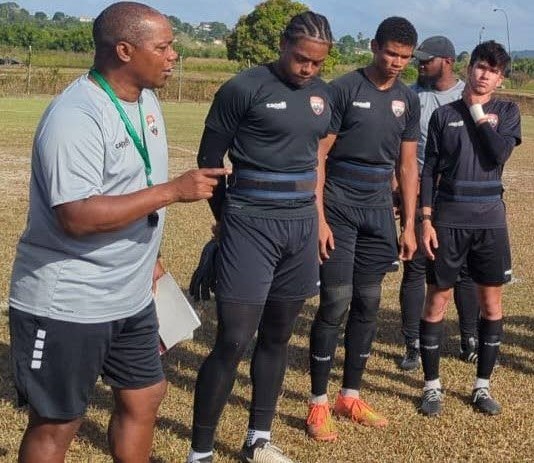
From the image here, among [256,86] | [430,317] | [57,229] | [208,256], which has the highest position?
[256,86]

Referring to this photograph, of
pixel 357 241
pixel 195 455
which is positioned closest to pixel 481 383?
pixel 357 241

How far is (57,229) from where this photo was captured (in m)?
3.13

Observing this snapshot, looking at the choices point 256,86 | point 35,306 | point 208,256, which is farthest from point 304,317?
point 35,306

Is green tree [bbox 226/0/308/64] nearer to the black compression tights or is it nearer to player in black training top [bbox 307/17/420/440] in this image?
player in black training top [bbox 307/17/420/440]

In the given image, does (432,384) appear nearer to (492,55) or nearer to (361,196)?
(361,196)

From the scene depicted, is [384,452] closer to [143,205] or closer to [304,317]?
[143,205]

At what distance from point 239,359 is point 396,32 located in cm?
189

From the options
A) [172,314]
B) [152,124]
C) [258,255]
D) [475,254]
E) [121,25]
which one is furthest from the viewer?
[475,254]

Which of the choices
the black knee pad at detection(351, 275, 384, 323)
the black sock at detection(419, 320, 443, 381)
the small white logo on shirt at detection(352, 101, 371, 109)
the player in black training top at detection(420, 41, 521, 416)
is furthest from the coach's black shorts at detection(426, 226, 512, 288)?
the small white logo on shirt at detection(352, 101, 371, 109)

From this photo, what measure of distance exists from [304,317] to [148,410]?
13.3 feet

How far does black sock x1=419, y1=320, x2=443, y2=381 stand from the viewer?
5.46m

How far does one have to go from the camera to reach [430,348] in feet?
17.9

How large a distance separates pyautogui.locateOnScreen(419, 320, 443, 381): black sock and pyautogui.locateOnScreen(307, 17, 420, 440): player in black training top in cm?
43

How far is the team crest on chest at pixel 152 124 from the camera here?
335 cm
